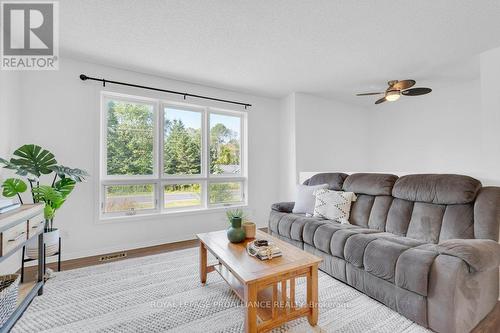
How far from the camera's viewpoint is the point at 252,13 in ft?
6.39

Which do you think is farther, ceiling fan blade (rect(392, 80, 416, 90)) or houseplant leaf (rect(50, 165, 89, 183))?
ceiling fan blade (rect(392, 80, 416, 90))

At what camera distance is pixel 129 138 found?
3166 millimetres

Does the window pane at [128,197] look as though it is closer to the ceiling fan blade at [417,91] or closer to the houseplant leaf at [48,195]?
the houseplant leaf at [48,195]

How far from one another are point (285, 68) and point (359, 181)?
71.0 inches

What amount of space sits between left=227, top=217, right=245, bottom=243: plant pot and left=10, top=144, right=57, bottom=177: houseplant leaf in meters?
1.95

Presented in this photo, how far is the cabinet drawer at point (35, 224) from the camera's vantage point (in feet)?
5.57

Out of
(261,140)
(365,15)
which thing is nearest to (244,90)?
(261,140)

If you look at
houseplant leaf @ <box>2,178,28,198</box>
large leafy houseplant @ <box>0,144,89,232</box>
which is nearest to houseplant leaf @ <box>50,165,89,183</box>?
large leafy houseplant @ <box>0,144,89,232</box>

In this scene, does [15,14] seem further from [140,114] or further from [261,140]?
[261,140]

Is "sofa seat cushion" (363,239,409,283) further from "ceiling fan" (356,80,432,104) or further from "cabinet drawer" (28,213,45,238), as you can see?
"cabinet drawer" (28,213,45,238)

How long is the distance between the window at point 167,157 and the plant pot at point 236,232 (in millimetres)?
1825

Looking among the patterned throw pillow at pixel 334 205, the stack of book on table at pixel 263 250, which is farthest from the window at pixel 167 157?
the stack of book on table at pixel 263 250

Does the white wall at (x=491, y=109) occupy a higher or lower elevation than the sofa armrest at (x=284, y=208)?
higher

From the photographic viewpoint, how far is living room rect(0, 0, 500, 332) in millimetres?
1576
